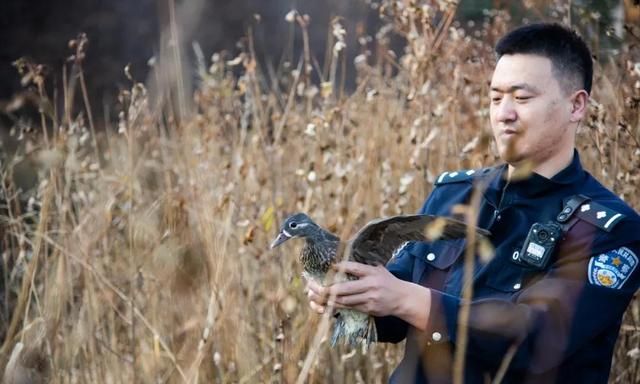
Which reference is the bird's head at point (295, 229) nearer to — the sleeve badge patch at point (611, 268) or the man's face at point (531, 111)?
the man's face at point (531, 111)

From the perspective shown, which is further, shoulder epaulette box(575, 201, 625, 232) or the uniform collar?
the uniform collar

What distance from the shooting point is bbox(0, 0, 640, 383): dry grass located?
2.64 meters

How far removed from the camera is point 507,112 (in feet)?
6.44

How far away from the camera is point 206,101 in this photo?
156 inches

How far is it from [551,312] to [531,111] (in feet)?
1.37

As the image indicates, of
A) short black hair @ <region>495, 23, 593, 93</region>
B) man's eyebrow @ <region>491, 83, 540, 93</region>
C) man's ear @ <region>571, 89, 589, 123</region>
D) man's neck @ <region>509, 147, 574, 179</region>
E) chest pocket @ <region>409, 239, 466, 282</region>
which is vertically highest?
short black hair @ <region>495, 23, 593, 93</region>

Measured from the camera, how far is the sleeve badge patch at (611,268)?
6.00 feet

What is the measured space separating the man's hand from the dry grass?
0.42 m

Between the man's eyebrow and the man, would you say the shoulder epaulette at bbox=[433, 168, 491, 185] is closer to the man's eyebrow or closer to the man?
the man

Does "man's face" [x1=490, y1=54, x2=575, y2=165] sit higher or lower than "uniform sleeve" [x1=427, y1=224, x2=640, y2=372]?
higher

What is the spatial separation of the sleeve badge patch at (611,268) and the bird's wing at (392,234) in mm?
221

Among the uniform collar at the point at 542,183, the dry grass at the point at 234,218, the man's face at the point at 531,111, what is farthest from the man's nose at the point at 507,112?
the dry grass at the point at 234,218

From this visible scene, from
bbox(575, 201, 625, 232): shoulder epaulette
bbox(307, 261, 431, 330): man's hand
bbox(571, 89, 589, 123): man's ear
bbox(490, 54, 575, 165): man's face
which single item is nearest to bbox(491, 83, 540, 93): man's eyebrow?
bbox(490, 54, 575, 165): man's face

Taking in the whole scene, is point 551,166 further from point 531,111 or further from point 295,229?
point 295,229
